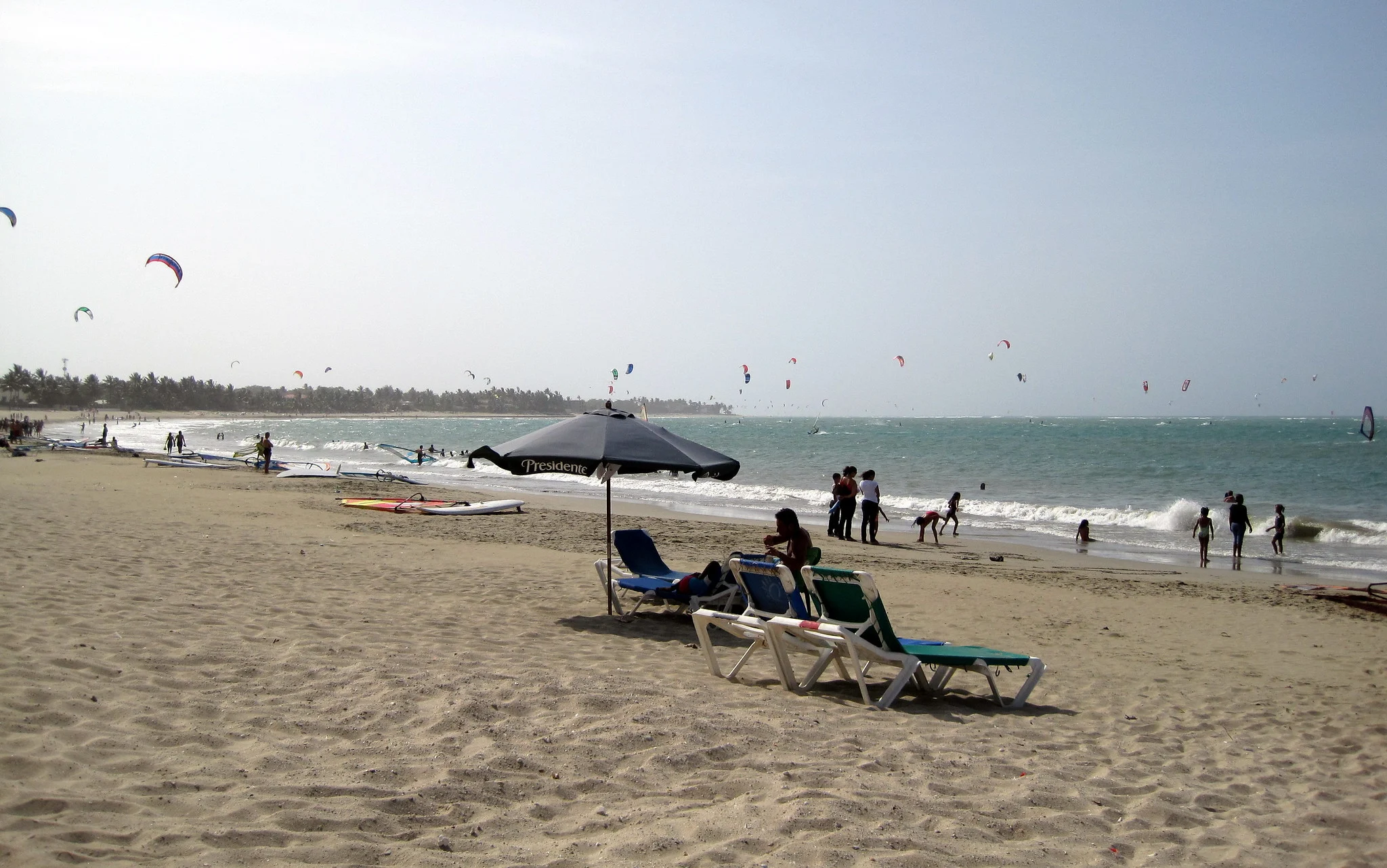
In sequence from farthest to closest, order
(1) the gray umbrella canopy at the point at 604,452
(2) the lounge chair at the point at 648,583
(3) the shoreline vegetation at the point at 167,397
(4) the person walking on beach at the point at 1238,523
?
(3) the shoreline vegetation at the point at 167,397, (4) the person walking on beach at the point at 1238,523, (2) the lounge chair at the point at 648,583, (1) the gray umbrella canopy at the point at 604,452

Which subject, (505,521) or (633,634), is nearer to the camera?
(633,634)

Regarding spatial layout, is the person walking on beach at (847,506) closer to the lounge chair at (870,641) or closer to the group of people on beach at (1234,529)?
the group of people on beach at (1234,529)

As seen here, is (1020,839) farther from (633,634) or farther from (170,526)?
(170,526)

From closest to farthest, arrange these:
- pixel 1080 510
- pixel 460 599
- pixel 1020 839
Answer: pixel 1020 839
pixel 460 599
pixel 1080 510

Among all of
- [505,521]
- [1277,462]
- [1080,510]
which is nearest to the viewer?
[505,521]

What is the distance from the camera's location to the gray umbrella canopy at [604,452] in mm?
6827

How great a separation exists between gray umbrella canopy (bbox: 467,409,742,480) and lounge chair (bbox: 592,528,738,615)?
943 millimetres

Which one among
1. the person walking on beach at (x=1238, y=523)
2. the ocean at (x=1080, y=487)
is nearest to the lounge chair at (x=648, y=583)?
the ocean at (x=1080, y=487)

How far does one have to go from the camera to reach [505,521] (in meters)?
15.6

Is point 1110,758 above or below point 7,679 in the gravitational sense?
below

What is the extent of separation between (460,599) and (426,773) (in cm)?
422

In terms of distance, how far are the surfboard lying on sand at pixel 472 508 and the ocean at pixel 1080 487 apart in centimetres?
515

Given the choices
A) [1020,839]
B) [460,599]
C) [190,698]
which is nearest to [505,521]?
[460,599]

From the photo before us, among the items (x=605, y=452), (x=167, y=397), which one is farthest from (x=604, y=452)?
(x=167, y=397)
